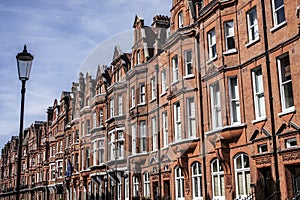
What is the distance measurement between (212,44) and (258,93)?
4.86m

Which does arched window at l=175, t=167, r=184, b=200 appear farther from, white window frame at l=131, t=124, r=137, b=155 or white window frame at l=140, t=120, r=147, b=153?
white window frame at l=131, t=124, r=137, b=155

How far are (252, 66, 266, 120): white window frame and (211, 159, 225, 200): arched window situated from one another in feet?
12.9

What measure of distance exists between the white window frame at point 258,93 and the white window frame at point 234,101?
1.27m

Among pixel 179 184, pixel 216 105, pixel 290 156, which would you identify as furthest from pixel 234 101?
pixel 179 184

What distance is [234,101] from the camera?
20453 mm

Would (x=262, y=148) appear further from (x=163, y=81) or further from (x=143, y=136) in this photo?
(x=143, y=136)

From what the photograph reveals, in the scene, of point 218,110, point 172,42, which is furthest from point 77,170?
point 218,110

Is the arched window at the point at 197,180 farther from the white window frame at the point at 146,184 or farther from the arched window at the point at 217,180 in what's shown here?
the white window frame at the point at 146,184

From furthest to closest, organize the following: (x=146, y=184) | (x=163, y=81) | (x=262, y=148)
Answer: (x=146, y=184) → (x=163, y=81) → (x=262, y=148)

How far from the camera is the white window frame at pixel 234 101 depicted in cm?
2028

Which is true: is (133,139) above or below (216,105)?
below

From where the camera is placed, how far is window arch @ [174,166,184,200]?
82.1 ft

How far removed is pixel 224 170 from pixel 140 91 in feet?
44.1

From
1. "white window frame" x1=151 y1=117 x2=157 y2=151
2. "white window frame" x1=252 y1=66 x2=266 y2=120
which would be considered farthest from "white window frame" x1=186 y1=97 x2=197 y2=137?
"white window frame" x1=151 y1=117 x2=157 y2=151
